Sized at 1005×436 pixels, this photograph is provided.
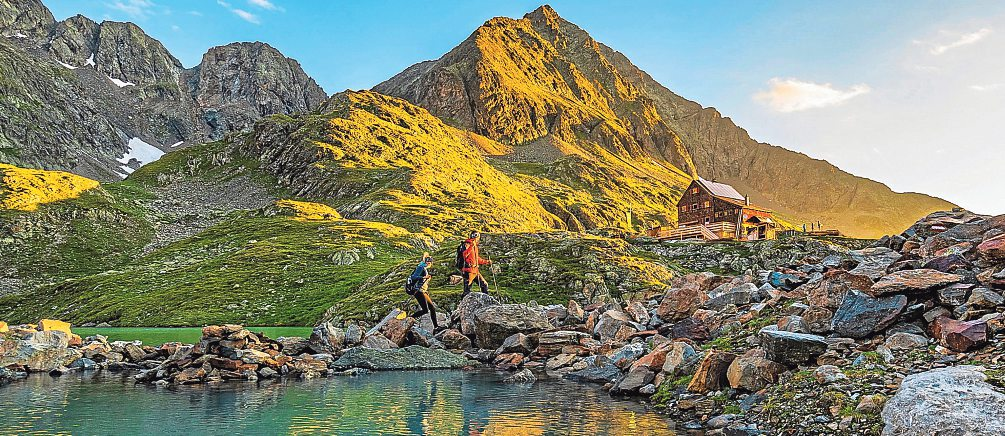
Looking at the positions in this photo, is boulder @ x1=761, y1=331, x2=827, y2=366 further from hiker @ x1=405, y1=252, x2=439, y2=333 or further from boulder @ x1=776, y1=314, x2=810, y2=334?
hiker @ x1=405, y1=252, x2=439, y2=333

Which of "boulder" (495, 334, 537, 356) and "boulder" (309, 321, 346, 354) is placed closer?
"boulder" (495, 334, 537, 356)

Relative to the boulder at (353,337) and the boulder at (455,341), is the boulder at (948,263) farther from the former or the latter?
the boulder at (353,337)

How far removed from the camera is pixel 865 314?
19.0 meters

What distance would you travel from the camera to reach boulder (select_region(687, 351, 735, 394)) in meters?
19.3

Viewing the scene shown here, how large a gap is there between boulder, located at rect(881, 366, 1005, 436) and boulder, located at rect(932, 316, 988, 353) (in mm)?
3335

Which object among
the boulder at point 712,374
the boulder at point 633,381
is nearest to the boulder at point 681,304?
the boulder at point 633,381

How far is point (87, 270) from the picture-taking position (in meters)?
147

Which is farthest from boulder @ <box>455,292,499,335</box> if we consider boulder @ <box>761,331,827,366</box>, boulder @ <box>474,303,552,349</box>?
boulder @ <box>761,331,827,366</box>

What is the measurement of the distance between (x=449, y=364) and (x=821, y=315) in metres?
18.6

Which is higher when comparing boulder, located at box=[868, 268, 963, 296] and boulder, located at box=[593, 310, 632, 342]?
boulder, located at box=[868, 268, 963, 296]

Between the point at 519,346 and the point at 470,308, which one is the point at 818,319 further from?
the point at 470,308

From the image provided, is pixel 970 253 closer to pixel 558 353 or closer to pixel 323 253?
pixel 558 353

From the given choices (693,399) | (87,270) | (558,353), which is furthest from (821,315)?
(87,270)

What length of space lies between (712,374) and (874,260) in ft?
40.8
